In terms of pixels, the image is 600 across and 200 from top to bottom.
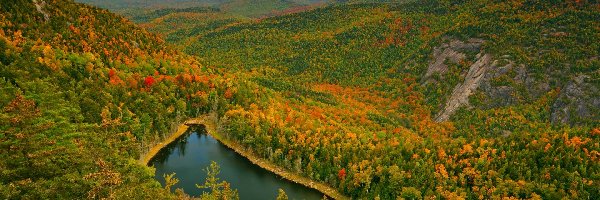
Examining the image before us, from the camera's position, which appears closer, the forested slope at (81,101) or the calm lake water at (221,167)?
the forested slope at (81,101)

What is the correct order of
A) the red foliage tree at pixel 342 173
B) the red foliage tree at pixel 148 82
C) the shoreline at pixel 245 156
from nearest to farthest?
the red foliage tree at pixel 342 173 → the shoreline at pixel 245 156 → the red foliage tree at pixel 148 82

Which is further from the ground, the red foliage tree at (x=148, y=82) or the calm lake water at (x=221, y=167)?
the red foliage tree at (x=148, y=82)

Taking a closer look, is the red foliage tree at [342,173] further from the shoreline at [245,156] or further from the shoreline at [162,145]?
the shoreline at [162,145]

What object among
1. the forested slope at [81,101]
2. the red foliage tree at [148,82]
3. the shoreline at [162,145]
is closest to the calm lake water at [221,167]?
the shoreline at [162,145]

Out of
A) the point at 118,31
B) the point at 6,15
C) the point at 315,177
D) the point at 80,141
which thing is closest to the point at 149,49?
the point at 118,31

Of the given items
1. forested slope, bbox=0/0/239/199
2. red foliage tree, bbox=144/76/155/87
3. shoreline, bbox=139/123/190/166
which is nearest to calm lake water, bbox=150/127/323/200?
shoreline, bbox=139/123/190/166

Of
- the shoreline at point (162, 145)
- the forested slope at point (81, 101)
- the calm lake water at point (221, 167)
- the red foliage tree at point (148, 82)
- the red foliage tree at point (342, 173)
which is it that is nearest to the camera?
the forested slope at point (81, 101)

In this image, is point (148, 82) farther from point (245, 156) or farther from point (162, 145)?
point (245, 156)

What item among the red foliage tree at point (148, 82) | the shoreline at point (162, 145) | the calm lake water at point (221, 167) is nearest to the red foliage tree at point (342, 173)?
the calm lake water at point (221, 167)

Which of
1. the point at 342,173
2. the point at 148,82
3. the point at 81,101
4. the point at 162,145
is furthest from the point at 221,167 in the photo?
the point at 81,101
